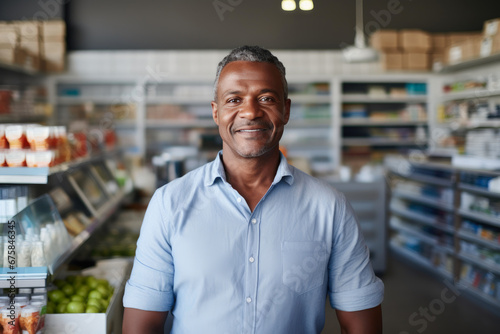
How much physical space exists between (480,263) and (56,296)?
3.61 metres

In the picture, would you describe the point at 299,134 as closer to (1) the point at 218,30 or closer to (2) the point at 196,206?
(1) the point at 218,30

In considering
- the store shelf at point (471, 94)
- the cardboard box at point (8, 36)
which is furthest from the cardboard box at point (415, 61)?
the cardboard box at point (8, 36)

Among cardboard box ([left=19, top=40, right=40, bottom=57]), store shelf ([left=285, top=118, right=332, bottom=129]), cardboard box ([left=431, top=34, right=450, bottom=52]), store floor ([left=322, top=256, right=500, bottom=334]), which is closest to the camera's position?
store floor ([left=322, top=256, right=500, bottom=334])

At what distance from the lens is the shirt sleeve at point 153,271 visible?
1.46 m

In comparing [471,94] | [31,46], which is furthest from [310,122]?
[31,46]

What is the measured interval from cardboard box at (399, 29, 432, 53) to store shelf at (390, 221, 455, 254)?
2.62 metres

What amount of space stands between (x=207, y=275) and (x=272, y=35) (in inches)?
255

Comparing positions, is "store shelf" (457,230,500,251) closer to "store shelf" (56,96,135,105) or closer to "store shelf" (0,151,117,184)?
"store shelf" (0,151,117,184)

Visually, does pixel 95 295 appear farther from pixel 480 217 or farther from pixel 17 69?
pixel 17 69

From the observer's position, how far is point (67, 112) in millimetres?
7344

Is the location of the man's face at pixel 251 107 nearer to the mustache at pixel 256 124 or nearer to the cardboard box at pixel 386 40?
the mustache at pixel 256 124

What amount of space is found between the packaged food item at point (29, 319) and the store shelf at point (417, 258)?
4.13 m

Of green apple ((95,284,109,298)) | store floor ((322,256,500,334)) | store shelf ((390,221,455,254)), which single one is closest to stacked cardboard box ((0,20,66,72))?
green apple ((95,284,109,298))

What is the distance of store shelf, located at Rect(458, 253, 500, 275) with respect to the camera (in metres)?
4.26
